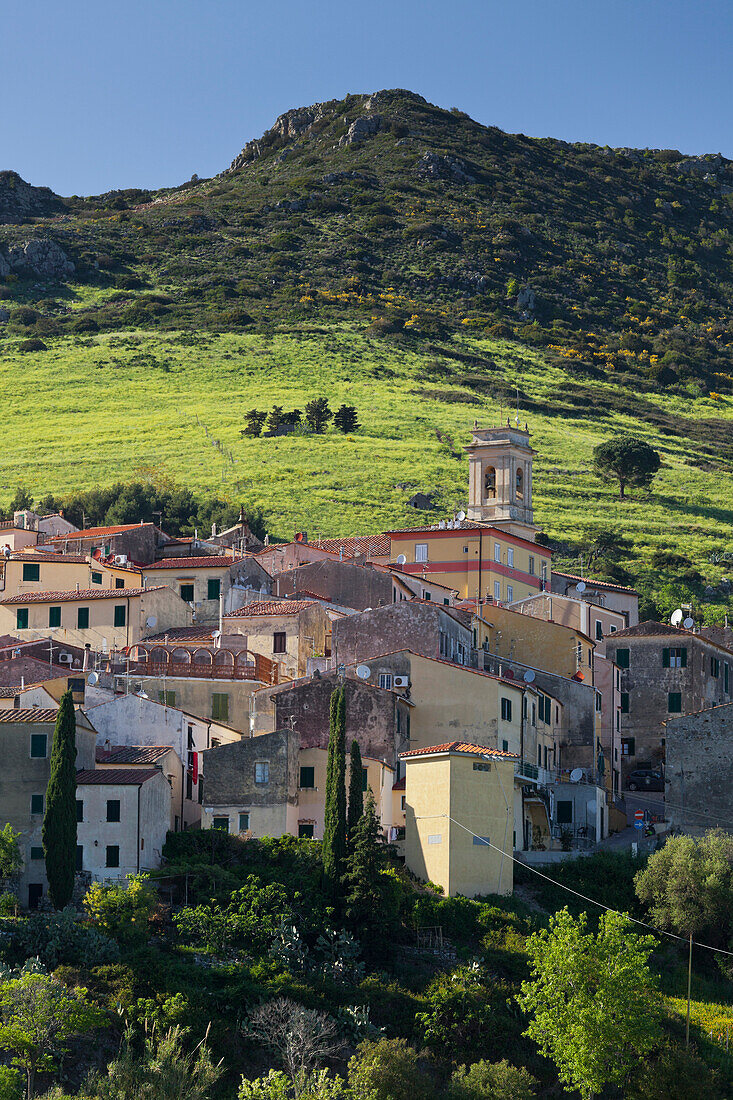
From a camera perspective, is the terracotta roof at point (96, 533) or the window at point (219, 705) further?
the terracotta roof at point (96, 533)

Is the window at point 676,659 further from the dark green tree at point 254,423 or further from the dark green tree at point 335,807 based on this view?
the dark green tree at point 254,423

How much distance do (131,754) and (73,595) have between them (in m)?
20.7

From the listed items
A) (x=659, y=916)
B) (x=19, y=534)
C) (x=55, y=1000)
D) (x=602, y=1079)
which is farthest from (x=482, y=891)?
(x=19, y=534)

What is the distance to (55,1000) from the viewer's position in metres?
45.2

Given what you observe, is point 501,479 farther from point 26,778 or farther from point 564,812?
point 26,778

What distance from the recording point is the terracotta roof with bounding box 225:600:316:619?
235 feet

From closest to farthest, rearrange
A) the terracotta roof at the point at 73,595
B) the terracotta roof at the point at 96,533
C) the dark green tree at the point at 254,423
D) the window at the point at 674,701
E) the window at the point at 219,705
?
the window at the point at 219,705, the window at the point at 674,701, the terracotta roof at the point at 73,595, the terracotta roof at the point at 96,533, the dark green tree at the point at 254,423

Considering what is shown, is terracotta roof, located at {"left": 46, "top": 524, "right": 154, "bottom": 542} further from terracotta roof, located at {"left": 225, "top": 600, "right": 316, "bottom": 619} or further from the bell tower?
the bell tower

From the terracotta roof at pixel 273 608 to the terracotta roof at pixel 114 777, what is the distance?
55.1ft

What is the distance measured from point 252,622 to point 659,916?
74.5 feet

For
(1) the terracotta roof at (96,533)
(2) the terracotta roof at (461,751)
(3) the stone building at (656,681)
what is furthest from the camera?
(1) the terracotta roof at (96,533)

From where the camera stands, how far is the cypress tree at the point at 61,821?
169ft

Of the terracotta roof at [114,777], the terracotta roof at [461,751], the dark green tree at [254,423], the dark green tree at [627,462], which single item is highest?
the dark green tree at [254,423]

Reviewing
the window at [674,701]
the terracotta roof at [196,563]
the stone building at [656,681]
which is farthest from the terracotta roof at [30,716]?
the window at [674,701]
